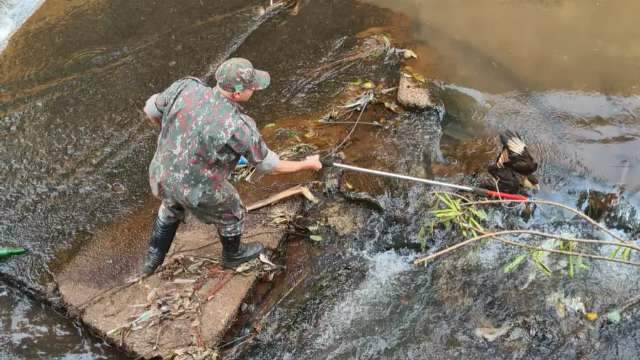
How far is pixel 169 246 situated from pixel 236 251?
1.89 ft

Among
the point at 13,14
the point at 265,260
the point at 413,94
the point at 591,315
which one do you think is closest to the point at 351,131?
the point at 413,94

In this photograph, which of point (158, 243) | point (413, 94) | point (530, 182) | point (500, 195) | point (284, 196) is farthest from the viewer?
point (413, 94)

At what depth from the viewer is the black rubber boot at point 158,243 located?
412cm

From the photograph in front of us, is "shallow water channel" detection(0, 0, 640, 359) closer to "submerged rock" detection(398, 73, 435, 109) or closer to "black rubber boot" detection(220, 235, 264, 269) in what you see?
"submerged rock" detection(398, 73, 435, 109)

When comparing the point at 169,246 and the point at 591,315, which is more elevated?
the point at 169,246

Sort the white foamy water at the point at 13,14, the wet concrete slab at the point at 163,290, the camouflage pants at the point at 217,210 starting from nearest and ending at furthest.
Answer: the camouflage pants at the point at 217,210, the wet concrete slab at the point at 163,290, the white foamy water at the point at 13,14

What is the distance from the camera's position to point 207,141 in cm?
340

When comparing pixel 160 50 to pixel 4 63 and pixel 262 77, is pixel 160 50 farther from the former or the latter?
pixel 262 77

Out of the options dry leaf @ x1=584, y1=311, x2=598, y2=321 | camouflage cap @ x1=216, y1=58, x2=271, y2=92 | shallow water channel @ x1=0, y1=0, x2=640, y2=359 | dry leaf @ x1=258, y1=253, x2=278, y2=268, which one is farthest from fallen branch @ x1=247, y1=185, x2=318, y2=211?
dry leaf @ x1=584, y1=311, x2=598, y2=321

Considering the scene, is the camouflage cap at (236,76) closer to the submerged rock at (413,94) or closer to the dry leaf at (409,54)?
the submerged rock at (413,94)

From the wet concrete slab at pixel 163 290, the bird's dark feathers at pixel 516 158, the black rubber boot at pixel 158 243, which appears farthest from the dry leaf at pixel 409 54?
the black rubber boot at pixel 158 243

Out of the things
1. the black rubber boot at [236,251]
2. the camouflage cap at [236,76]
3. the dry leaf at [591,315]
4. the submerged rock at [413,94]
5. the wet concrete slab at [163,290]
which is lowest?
the dry leaf at [591,315]

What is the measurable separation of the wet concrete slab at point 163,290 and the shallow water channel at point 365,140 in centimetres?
24

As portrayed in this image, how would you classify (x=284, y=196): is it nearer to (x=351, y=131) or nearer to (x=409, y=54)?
(x=351, y=131)
